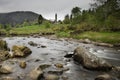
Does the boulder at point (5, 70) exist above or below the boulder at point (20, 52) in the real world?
below

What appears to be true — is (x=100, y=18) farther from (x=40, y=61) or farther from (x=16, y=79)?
(x=16, y=79)

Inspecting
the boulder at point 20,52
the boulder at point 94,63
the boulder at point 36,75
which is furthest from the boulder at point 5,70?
the boulder at point 94,63

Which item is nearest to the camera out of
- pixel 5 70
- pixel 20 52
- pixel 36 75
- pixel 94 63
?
pixel 36 75

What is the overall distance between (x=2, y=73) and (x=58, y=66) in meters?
7.20

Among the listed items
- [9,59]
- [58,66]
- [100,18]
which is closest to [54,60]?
[58,66]

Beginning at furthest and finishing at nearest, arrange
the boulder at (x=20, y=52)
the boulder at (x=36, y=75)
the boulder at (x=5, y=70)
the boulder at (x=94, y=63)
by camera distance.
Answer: the boulder at (x=20, y=52)
the boulder at (x=94, y=63)
the boulder at (x=5, y=70)
the boulder at (x=36, y=75)

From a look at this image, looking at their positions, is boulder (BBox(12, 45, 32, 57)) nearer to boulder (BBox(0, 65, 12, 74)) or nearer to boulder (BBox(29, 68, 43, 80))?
boulder (BBox(0, 65, 12, 74))

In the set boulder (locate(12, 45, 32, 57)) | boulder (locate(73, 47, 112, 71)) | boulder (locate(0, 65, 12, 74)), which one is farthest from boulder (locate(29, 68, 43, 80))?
boulder (locate(12, 45, 32, 57))

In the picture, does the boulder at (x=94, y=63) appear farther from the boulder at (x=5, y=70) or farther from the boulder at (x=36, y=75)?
the boulder at (x=5, y=70)

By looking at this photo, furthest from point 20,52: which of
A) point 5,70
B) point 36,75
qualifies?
point 36,75

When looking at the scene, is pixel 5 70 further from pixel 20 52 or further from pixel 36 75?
pixel 20 52

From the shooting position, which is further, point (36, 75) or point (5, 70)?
point (5, 70)

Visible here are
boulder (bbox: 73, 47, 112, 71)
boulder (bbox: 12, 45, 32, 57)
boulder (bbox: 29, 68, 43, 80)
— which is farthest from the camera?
boulder (bbox: 12, 45, 32, 57)

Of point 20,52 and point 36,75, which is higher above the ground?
point 20,52
